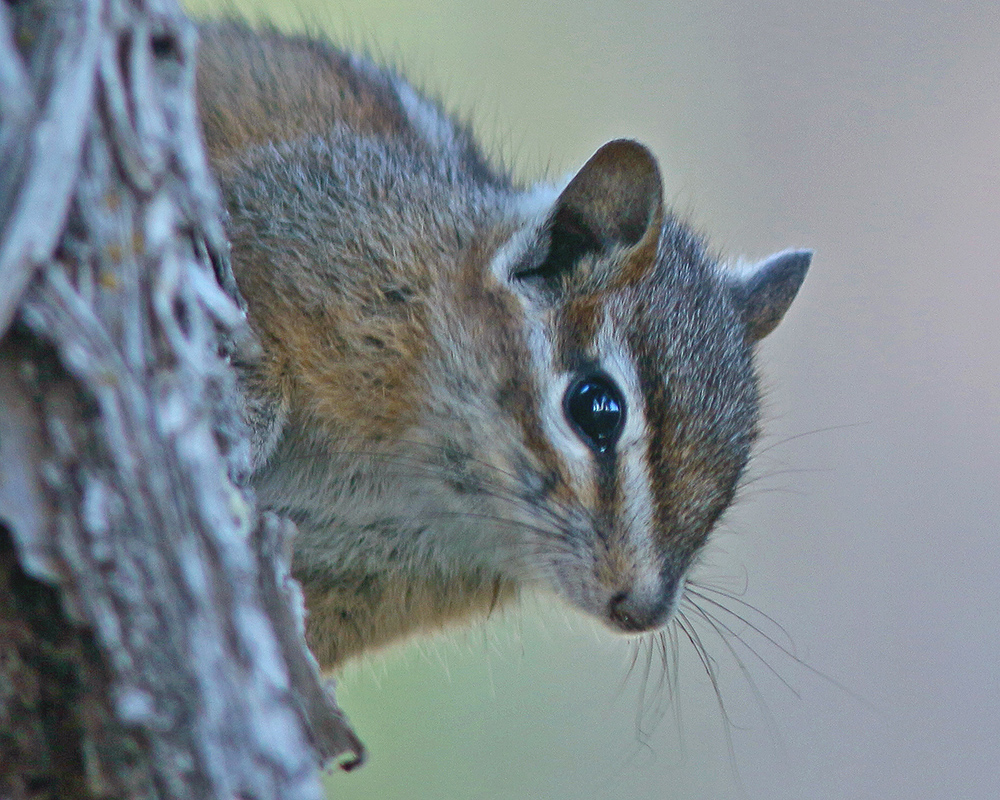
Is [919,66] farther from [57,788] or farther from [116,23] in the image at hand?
[57,788]

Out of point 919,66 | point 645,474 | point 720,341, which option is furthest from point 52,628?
point 919,66

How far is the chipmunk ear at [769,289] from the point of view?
7.52ft

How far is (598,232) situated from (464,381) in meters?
0.38

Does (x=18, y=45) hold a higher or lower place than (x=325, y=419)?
lower

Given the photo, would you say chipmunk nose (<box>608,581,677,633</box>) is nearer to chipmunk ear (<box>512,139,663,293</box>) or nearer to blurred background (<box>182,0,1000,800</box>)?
chipmunk ear (<box>512,139,663,293</box>)

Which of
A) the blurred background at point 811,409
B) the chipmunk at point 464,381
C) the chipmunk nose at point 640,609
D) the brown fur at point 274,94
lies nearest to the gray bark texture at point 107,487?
the chipmunk at point 464,381

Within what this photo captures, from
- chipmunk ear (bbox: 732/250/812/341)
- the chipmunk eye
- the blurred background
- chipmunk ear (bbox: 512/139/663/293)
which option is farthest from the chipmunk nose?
the blurred background

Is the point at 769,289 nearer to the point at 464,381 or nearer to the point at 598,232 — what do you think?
the point at 598,232

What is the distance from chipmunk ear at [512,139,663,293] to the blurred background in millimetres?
1440

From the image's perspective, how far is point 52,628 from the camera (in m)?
1.00

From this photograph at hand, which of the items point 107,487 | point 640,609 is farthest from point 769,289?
point 107,487

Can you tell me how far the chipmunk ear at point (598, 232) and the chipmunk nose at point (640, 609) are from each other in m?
0.54

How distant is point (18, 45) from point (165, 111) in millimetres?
188

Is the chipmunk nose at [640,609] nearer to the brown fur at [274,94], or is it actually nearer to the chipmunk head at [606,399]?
the chipmunk head at [606,399]
